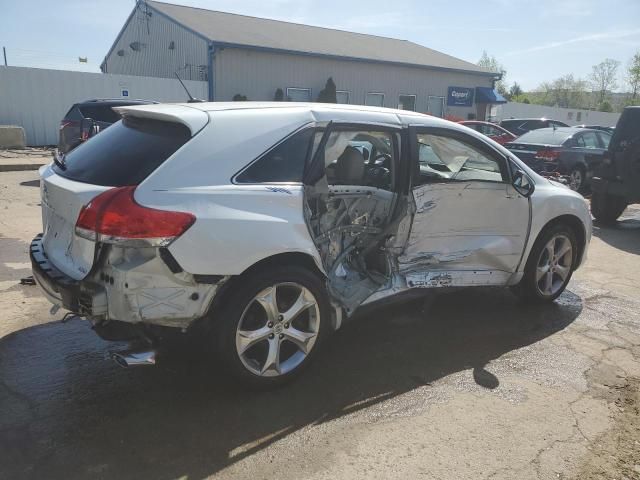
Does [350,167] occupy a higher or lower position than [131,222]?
higher

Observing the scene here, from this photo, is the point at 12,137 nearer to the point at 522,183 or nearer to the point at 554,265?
the point at 522,183

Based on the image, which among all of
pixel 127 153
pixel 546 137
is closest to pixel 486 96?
pixel 546 137

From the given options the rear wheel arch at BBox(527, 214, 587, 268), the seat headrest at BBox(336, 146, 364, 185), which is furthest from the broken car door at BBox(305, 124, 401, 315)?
the rear wheel arch at BBox(527, 214, 587, 268)

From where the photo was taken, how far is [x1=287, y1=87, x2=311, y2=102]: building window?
23.2 m

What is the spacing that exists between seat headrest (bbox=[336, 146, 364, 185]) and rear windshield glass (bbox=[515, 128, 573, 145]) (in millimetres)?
10094

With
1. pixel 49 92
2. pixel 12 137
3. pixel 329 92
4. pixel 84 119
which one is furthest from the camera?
pixel 329 92

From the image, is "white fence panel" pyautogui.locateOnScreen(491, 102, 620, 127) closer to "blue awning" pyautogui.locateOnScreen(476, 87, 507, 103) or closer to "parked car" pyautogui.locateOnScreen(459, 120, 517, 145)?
"blue awning" pyautogui.locateOnScreen(476, 87, 507, 103)

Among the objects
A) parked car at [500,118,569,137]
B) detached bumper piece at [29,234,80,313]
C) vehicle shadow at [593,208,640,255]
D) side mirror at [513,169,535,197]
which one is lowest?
vehicle shadow at [593,208,640,255]

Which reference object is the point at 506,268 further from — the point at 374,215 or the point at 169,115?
the point at 169,115

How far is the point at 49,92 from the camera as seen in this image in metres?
18.3

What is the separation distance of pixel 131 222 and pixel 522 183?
3.34 metres

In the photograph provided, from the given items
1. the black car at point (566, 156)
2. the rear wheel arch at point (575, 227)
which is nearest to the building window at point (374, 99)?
the black car at point (566, 156)

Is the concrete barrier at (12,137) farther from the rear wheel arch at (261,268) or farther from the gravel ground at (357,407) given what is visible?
the rear wheel arch at (261,268)

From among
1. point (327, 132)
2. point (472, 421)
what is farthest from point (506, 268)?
point (327, 132)
